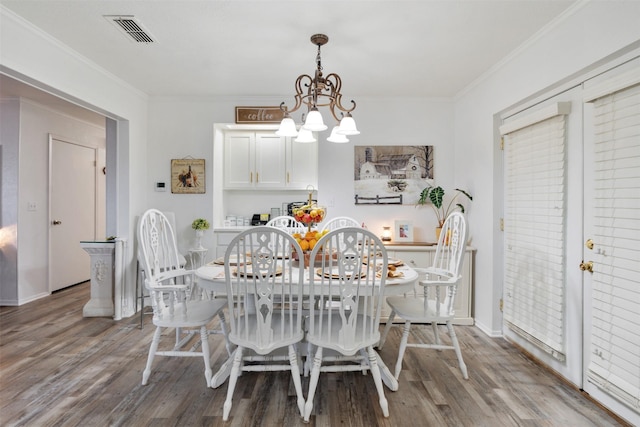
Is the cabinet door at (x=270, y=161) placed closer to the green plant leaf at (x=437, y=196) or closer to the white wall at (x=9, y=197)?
the green plant leaf at (x=437, y=196)

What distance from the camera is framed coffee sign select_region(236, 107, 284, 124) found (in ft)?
12.9

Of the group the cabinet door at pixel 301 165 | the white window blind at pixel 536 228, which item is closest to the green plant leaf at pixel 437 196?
the white window blind at pixel 536 228

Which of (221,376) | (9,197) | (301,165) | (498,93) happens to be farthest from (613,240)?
(9,197)

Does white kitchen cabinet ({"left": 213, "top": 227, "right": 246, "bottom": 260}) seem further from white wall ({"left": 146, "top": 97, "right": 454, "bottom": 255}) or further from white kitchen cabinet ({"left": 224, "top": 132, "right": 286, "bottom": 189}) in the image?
white kitchen cabinet ({"left": 224, "top": 132, "right": 286, "bottom": 189})

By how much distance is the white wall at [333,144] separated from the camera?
3951 mm

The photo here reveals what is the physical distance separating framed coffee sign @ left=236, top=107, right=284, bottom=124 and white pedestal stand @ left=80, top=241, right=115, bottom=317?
197cm

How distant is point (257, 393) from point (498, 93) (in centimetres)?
313

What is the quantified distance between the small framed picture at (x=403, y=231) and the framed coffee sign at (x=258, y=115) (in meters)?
1.85

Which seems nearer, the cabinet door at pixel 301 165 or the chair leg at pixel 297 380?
the chair leg at pixel 297 380

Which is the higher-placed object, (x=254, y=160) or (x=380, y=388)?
(x=254, y=160)

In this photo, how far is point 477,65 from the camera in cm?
305

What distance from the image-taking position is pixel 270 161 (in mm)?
4082

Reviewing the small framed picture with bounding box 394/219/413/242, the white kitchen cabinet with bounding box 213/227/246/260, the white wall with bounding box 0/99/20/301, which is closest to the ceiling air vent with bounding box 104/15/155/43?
the white kitchen cabinet with bounding box 213/227/246/260

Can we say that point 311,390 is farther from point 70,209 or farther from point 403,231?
point 70,209
